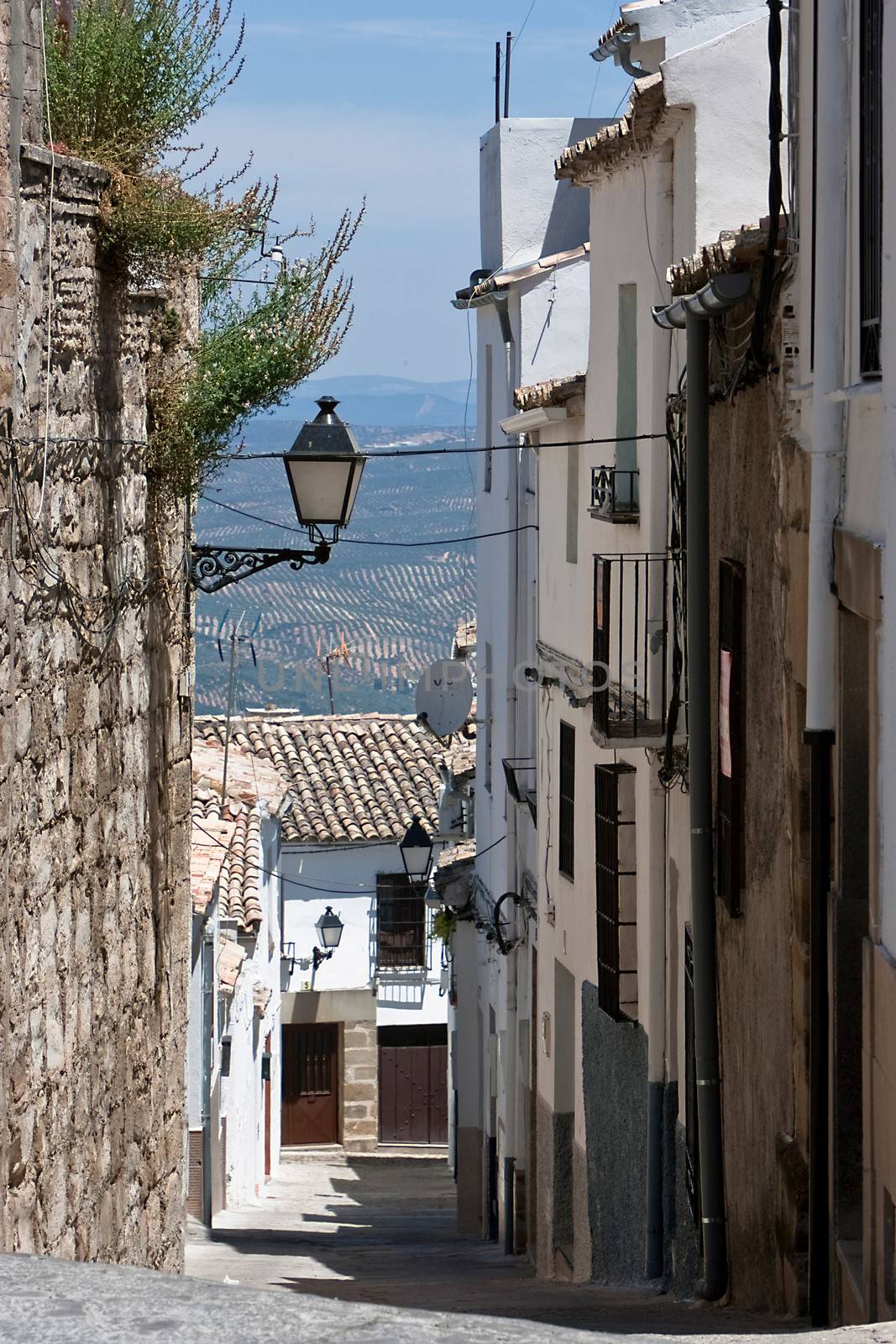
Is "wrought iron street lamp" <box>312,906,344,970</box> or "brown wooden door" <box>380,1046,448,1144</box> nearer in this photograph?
"wrought iron street lamp" <box>312,906,344,970</box>

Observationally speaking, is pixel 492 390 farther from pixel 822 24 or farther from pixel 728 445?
pixel 822 24

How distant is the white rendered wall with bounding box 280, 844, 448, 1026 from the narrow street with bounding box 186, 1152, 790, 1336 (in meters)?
4.42

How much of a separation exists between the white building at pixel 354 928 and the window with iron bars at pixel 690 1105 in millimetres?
23297

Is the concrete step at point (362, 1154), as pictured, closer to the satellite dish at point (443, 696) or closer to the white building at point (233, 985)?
the white building at point (233, 985)

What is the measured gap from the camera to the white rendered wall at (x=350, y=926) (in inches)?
1315

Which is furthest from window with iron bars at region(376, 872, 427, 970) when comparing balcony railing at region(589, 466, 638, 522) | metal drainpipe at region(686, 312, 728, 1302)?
metal drainpipe at region(686, 312, 728, 1302)

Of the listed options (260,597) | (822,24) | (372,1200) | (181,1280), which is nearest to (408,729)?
(372,1200)

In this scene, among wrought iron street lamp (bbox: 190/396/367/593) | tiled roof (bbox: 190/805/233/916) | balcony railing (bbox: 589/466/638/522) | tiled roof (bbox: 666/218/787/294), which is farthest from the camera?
tiled roof (bbox: 190/805/233/916)

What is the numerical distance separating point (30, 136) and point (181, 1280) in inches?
190

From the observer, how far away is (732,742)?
7727 millimetres

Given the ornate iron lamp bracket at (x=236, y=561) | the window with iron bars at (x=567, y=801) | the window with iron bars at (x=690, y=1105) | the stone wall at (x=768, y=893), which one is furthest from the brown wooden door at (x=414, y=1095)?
the stone wall at (x=768, y=893)

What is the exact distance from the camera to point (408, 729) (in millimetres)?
34469

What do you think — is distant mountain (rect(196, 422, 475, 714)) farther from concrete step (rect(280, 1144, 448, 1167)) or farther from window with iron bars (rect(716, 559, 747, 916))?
window with iron bars (rect(716, 559, 747, 916))

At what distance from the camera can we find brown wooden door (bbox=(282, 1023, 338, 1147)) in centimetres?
3416
